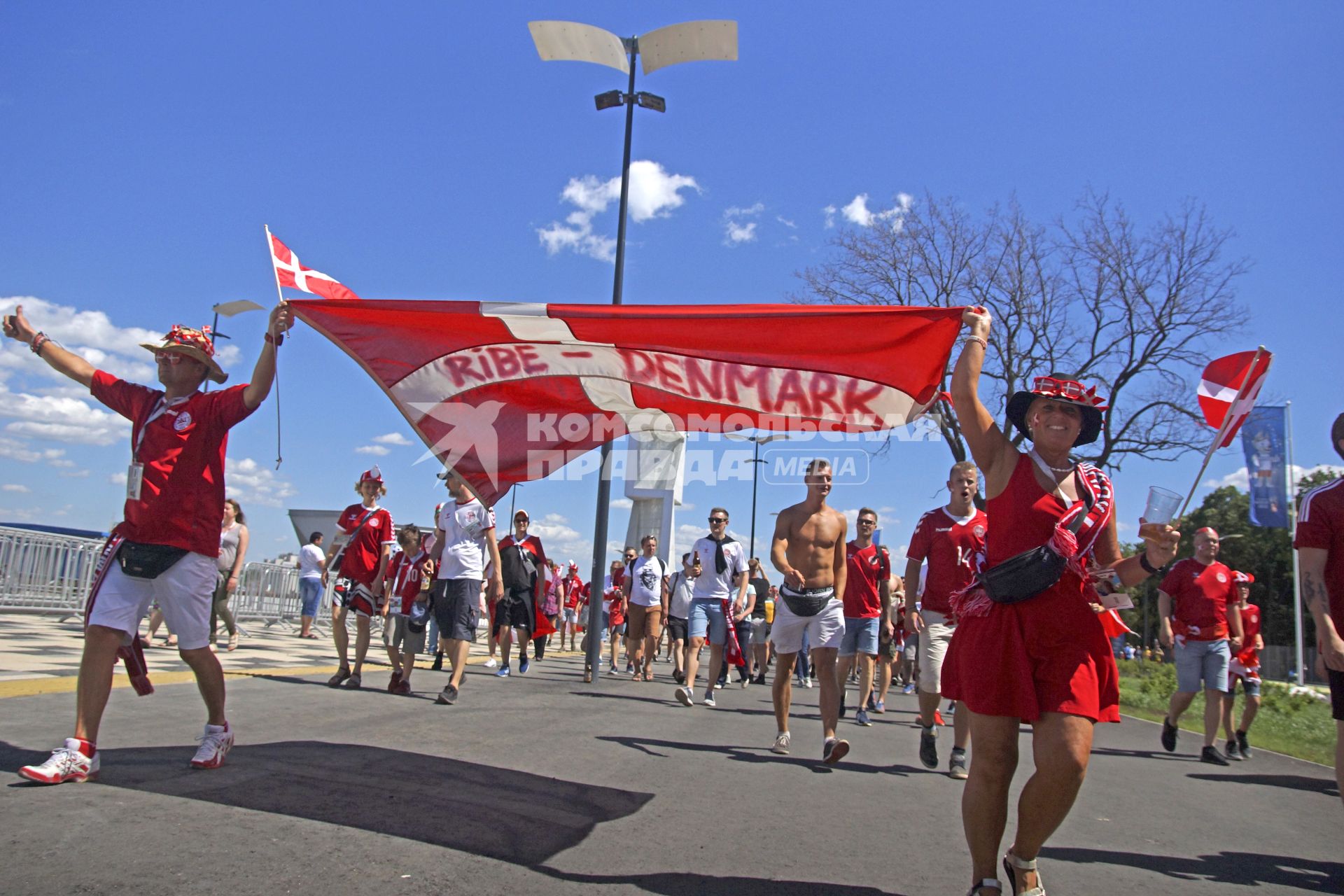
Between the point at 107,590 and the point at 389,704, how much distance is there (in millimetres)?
3910

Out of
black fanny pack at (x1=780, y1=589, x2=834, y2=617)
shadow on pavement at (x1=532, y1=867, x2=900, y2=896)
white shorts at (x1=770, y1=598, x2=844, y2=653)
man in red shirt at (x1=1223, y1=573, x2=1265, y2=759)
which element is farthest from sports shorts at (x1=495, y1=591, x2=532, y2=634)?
shadow on pavement at (x1=532, y1=867, x2=900, y2=896)

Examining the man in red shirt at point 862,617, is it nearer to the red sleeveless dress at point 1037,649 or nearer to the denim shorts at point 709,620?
the denim shorts at point 709,620

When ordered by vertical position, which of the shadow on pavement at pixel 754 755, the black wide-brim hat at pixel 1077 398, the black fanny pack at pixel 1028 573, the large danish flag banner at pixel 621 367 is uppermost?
the large danish flag banner at pixel 621 367

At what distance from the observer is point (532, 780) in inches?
198

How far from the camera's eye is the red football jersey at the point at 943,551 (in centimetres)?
718

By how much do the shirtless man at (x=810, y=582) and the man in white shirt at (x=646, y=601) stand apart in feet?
23.0

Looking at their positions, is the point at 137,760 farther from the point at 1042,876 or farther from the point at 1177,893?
the point at 1177,893

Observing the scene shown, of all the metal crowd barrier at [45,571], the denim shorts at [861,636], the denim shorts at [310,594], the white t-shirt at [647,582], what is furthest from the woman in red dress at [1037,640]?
the denim shorts at [310,594]

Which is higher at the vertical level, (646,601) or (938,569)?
(938,569)

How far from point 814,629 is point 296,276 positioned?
13.8 feet


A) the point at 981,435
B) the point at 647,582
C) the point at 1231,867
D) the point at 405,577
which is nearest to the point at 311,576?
the point at 647,582

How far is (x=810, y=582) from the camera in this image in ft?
22.9

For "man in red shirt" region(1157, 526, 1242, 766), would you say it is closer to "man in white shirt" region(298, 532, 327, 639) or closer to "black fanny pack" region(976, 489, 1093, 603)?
"black fanny pack" region(976, 489, 1093, 603)

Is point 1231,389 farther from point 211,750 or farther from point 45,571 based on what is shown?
point 45,571
